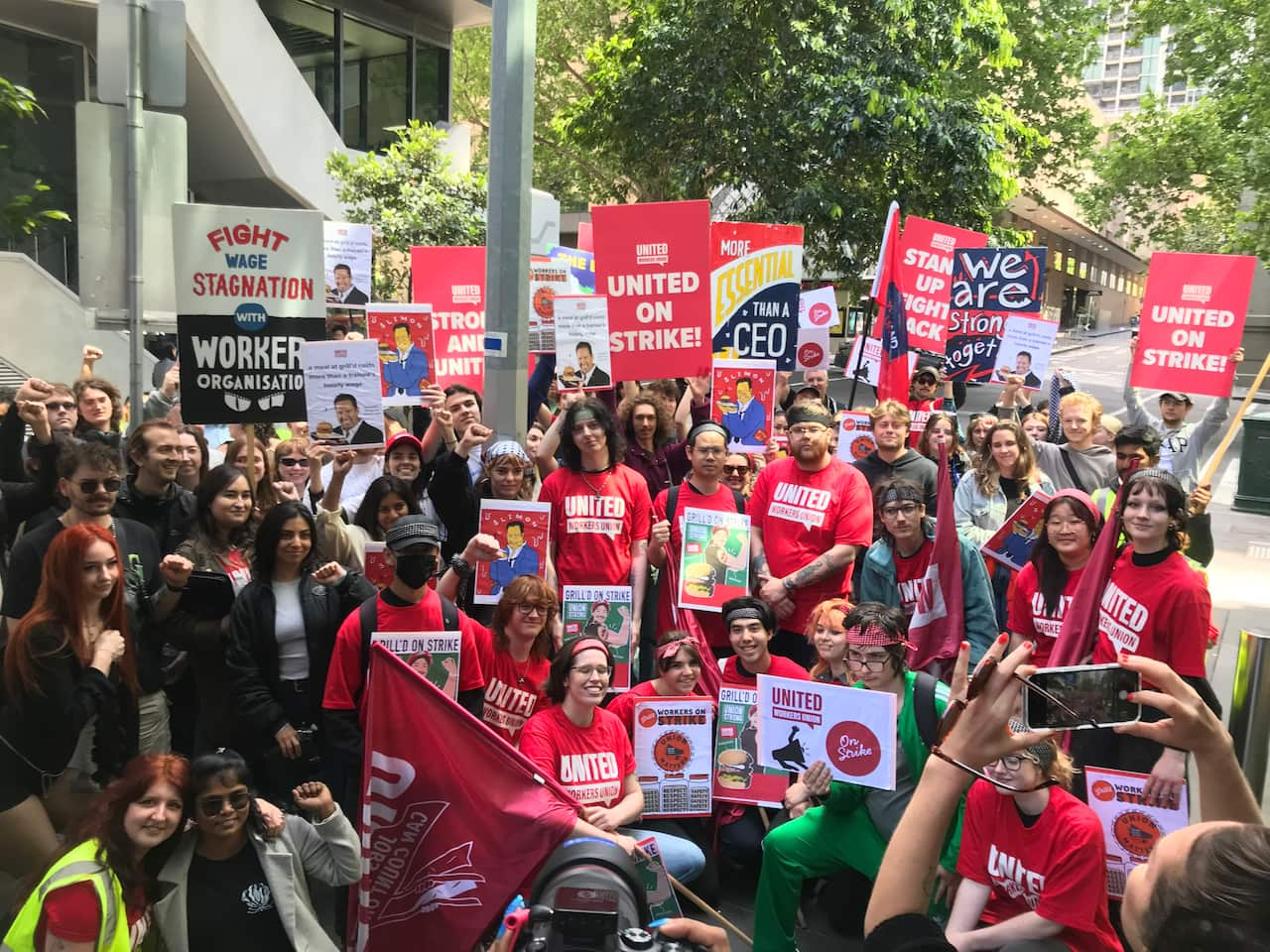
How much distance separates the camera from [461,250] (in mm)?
8078

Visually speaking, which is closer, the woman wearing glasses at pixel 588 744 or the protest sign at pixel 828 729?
the protest sign at pixel 828 729

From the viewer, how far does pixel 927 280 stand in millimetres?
8609

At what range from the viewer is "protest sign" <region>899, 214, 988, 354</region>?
8.55m

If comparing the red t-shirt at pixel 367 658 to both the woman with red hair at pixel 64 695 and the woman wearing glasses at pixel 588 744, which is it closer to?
the woman wearing glasses at pixel 588 744

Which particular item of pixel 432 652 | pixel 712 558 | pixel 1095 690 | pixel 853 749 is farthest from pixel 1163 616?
pixel 432 652

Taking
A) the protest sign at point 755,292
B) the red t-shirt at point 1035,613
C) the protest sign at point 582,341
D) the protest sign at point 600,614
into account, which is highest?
the protest sign at point 755,292

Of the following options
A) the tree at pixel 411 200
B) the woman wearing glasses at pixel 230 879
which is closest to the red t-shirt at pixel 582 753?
the woman wearing glasses at pixel 230 879

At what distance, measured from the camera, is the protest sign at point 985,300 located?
927 cm

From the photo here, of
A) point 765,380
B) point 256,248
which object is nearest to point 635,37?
point 765,380

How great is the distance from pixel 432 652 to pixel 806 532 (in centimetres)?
229

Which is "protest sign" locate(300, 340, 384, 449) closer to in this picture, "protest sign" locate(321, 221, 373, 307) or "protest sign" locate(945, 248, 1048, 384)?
"protest sign" locate(321, 221, 373, 307)

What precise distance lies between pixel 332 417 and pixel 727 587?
226cm

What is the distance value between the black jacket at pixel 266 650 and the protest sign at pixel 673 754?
51.9 inches

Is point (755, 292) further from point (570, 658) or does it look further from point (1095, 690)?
point (1095, 690)
